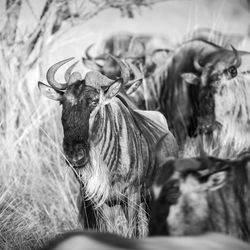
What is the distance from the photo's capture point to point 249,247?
9.23 feet

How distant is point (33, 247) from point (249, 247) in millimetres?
1918

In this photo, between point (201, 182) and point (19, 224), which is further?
point (19, 224)

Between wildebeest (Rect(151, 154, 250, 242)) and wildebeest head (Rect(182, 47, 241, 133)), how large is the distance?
0.78 meters

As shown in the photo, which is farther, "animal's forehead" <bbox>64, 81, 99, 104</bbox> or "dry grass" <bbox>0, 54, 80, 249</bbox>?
"dry grass" <bbox>0, 54, 80, 249</bbox>

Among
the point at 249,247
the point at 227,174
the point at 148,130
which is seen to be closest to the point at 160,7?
the point at 148,130

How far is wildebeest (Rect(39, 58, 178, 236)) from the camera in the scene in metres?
4.02

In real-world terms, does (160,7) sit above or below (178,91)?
above

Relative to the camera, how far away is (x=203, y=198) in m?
3.58

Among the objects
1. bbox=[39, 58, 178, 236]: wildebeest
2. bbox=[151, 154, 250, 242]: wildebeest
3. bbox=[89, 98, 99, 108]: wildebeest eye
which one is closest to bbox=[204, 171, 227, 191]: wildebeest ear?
bbox=[151, 154, 250, 242]: wildebeest

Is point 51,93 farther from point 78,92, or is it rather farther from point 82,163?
point 82,163

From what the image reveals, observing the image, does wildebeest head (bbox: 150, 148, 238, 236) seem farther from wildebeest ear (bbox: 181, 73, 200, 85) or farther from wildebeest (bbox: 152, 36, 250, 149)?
wildebeest ear (bbox: 181, 73, 200, 85)

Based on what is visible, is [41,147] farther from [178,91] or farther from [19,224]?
[178,91]

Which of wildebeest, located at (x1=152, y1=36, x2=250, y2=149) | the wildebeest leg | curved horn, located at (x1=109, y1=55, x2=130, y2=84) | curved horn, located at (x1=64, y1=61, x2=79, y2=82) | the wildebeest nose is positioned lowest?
the wildebeest leg

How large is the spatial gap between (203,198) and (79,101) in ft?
3.41
